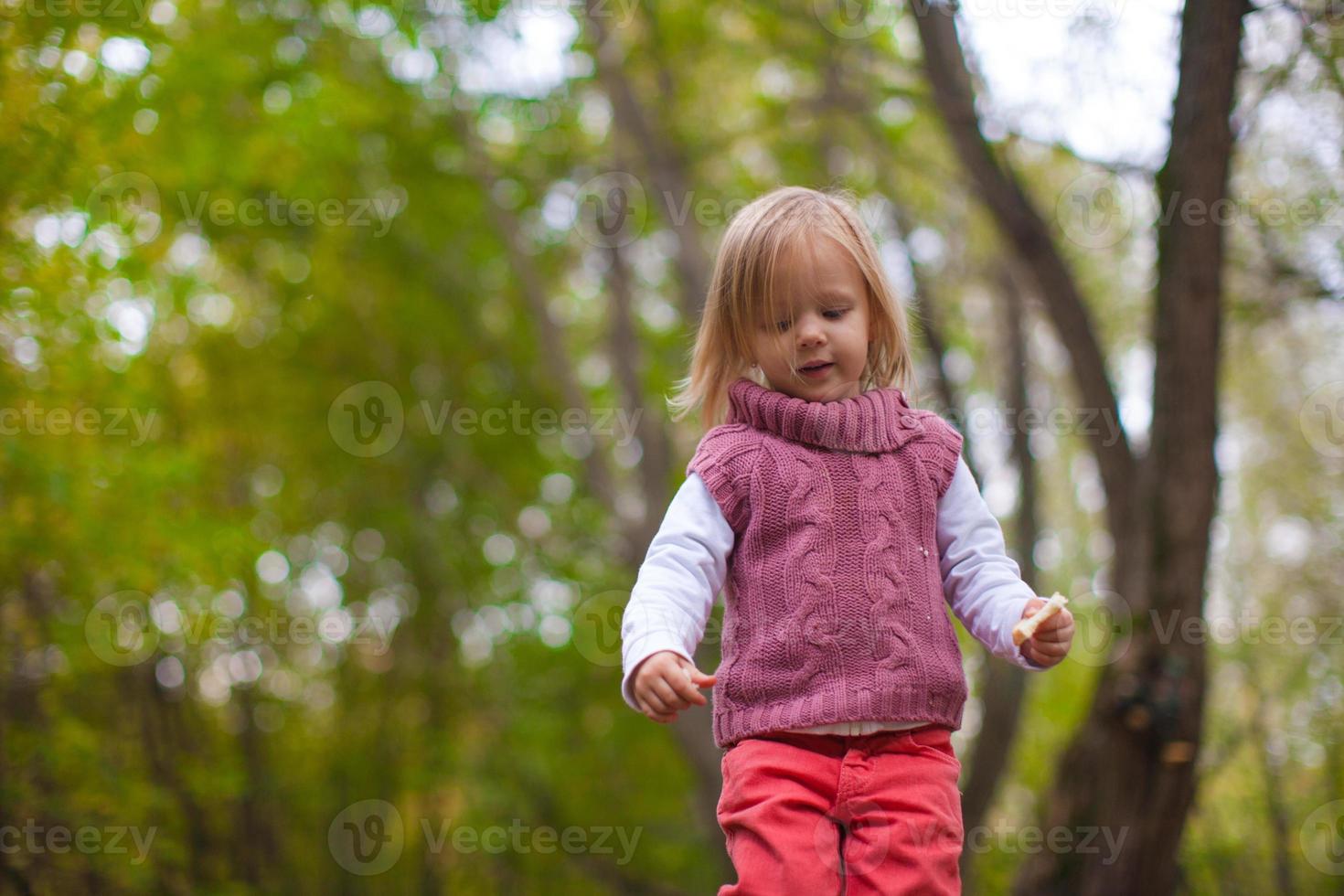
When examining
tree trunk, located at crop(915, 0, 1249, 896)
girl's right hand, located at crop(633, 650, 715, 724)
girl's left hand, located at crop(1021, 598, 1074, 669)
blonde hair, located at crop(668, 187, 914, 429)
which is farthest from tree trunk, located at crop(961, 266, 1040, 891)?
girl's right hand, located at crop(633, 650, 715, 724)

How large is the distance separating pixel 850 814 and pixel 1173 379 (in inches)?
114

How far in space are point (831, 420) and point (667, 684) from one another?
0.55 metres

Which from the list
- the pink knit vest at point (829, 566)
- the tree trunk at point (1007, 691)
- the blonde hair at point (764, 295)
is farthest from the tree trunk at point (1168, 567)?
the tree trunk at point (1007, 691)

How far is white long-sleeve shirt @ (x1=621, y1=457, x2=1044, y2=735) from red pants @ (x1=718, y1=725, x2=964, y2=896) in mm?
46

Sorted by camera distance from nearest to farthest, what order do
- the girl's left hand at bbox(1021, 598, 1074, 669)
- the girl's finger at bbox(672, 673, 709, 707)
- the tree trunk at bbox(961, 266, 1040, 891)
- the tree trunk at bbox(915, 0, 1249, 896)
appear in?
the girl's finger at bbox(672, 673, 709, 707) < the girl's left hand at bbox(1021, 598, 1074, 669) < the tree trunk at bbox(915, 0, 1249, 896) < the tree trunk at bbox(961, 266, 1040, 891)

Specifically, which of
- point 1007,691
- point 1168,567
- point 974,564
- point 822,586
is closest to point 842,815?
point 822,586

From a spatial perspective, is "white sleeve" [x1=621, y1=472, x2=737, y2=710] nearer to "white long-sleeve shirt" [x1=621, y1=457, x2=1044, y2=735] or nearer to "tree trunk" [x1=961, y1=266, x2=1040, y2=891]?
"white long-sleeve shirt" [x1=621, y1=457, x2=1044, y2=735]

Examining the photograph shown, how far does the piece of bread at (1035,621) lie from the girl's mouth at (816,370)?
54cm

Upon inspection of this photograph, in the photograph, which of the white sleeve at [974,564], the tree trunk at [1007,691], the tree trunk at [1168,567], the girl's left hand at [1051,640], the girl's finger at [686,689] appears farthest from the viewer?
the tree trunk at [1007,691]

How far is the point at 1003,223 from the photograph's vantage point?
17.0 feet

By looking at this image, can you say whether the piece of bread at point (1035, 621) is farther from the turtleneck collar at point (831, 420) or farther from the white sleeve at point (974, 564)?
the turtleneck collar at point (831, 420)

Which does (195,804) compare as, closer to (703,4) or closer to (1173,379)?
(703,4)

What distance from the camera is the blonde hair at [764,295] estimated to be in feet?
6.75

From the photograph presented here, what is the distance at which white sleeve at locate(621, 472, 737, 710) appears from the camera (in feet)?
6.06
